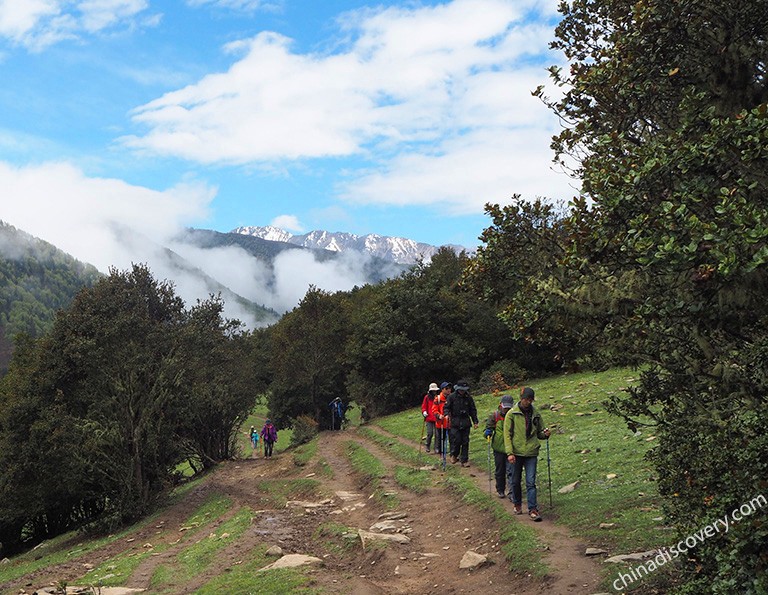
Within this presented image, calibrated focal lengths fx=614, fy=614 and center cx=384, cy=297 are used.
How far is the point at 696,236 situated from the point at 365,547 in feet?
33.0

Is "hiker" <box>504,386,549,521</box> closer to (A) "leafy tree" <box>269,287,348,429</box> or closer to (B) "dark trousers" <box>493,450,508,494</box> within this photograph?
(B) "dark trousers" <box>493,450,508,494</box>

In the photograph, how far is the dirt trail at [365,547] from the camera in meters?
10.5

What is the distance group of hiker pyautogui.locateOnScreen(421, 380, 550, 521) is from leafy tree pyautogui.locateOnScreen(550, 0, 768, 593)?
12.3 feet

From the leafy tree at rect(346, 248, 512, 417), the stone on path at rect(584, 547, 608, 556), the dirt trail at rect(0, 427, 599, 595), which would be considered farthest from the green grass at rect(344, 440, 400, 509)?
the leafy tree at rect(346, 248, 512, 417)

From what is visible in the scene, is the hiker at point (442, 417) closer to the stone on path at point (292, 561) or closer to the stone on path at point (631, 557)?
the stone on path at point (292, 561)

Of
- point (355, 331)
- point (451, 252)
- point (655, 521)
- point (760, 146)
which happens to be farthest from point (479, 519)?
point (451, 252)

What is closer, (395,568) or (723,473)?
(723,473)

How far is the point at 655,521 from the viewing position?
11109mm

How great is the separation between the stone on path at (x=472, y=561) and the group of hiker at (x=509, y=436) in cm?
190

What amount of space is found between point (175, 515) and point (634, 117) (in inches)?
864

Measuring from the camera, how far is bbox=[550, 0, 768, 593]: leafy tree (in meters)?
6.34

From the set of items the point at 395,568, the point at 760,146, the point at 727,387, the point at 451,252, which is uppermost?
the point at 451,252

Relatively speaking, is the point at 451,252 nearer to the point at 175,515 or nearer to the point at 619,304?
the point at 175,515

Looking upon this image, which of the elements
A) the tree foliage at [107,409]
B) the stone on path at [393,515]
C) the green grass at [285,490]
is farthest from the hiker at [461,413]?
the tree foliage at [107,409]
